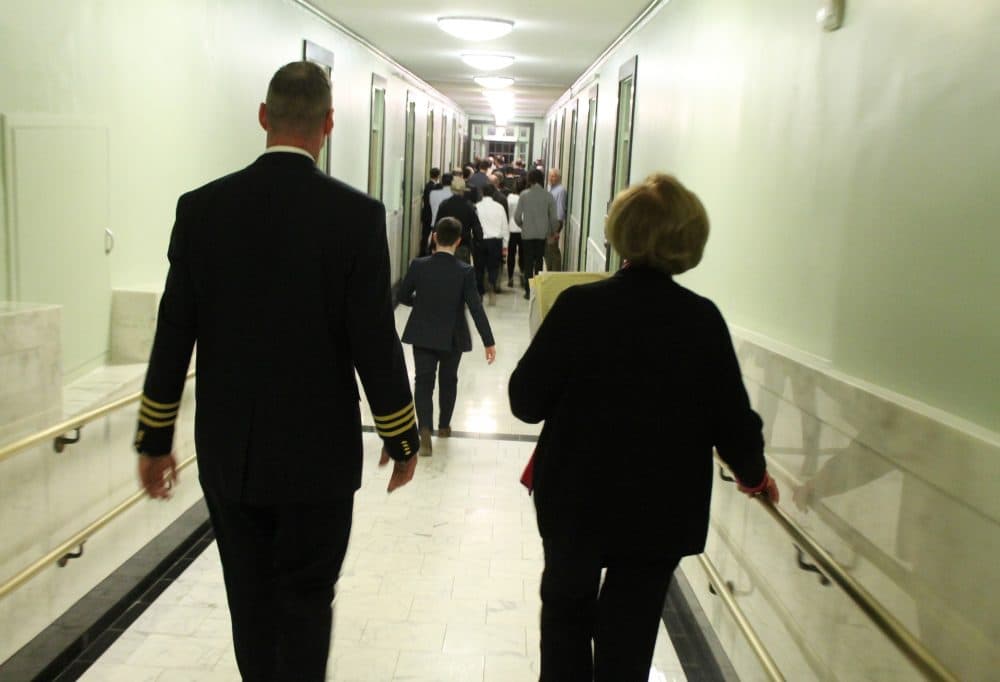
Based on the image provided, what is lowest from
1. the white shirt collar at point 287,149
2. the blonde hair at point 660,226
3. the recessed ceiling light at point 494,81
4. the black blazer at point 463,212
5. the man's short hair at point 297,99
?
the black blazer at point 463,212

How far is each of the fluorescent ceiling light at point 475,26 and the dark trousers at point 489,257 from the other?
12.4ft

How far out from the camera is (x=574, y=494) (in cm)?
223

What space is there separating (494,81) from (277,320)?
14.7m

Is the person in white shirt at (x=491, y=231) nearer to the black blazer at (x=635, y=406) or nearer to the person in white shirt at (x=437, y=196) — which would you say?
the person in white shirt at (x=437, y=196)

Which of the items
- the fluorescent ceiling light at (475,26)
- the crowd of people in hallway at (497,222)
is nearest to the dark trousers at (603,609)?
the fluorescent ceiling light at (475,26)

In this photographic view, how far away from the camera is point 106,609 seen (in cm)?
347

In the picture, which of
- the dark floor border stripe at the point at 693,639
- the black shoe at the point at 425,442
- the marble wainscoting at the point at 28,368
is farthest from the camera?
the black shoe at the point at 425,442

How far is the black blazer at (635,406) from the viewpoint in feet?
7.11

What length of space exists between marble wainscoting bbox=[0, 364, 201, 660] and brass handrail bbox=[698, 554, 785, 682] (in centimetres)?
218

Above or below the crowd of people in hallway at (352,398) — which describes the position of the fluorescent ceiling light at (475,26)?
above

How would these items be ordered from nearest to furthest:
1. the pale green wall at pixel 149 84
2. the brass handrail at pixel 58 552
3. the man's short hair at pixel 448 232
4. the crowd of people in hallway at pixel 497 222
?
the brass handrail at pixel 58 552 < the pale green wall at pixel 149 84 < the man's short hair at pixel 448 232 < the crowd of people in hallway at pixel 497 222

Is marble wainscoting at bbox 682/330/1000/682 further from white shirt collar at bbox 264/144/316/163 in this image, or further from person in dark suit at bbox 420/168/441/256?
person in dark suit at bbox 420/168/441/256

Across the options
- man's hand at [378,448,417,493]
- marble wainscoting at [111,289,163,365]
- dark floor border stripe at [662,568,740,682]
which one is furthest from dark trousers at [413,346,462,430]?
man's hand at [378,448,417,493]

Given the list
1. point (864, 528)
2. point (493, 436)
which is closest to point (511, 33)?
point (493, 436)
